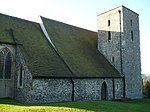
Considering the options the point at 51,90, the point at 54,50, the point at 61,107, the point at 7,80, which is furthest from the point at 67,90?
the point at 61,107

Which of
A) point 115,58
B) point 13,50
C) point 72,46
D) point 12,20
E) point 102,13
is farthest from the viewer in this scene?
point 102,13

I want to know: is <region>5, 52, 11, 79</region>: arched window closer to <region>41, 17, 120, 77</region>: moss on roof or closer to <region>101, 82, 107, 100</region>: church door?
<region>41, 17, 120, 77</region>: moss on roof

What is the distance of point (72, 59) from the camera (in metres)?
27.1

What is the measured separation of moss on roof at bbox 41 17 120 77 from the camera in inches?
1050

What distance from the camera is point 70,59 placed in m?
26.8

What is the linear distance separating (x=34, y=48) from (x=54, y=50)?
300 centimetres

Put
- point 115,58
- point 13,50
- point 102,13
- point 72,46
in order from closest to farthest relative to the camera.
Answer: point 13,50 → point 72,46 → point 115,58 → point 102,13

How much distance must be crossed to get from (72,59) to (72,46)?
9.88 ft

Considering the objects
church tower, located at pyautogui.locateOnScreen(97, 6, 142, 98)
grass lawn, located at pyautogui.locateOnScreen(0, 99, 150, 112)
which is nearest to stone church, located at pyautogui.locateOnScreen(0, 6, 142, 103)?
church tower, located at pyautogui.locateOnScreen(97, 6, 142, 98)

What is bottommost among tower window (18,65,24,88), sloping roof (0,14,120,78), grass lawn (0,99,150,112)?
grass lawn (0,99,150,112)

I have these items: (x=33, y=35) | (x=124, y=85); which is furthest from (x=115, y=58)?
(x=33, y=35)

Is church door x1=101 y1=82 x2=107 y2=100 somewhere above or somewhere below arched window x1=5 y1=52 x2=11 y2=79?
below

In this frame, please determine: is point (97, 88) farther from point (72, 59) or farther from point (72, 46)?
point (72, 46)

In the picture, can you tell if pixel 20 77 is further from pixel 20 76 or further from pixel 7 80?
pixel 7 80
